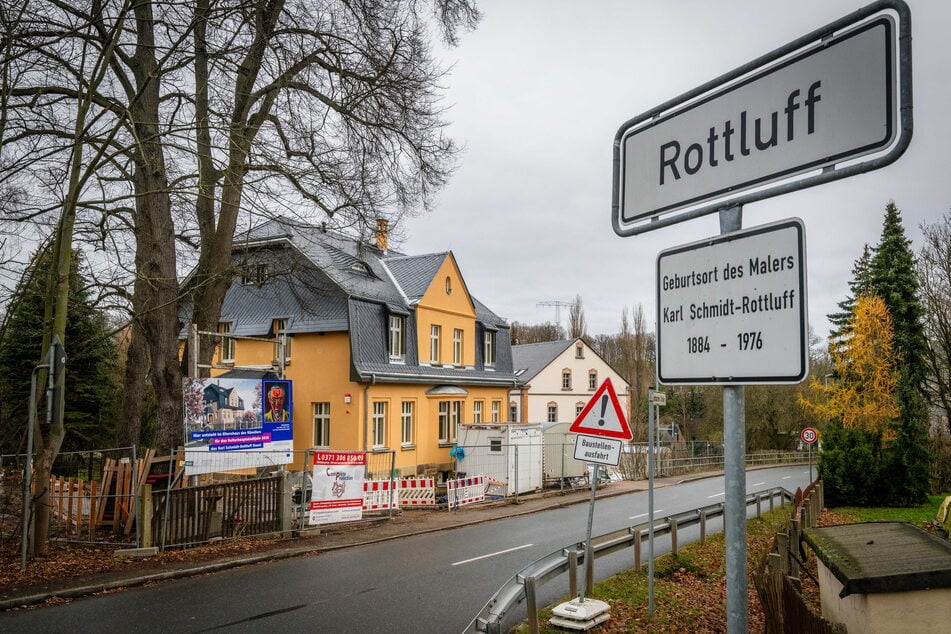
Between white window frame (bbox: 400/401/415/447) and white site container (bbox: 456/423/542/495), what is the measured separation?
2.60 m

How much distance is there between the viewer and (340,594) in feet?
34.7

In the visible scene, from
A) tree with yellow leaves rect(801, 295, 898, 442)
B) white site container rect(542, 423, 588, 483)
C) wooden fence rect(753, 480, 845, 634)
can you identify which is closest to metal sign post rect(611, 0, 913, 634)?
wooden fence rect(753, 480, 845, 634)

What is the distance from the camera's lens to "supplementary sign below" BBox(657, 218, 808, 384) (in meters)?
1.94

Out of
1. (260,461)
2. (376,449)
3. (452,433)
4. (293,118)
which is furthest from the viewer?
(452,433)

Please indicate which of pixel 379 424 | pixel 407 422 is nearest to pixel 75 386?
pixel 379 424

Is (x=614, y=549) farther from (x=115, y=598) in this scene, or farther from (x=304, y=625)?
(x=115, y=598)

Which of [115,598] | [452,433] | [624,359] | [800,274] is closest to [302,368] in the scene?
[452,433]

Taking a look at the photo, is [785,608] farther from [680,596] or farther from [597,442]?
[680,596]

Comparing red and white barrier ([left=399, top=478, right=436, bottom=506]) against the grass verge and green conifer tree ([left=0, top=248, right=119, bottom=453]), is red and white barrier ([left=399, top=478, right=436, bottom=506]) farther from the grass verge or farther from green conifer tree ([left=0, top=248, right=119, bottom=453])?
green conifer tree ([left=0, top=248, right=119, bottom=453])

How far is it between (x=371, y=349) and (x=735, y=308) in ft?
83.5

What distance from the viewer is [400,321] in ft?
95.8

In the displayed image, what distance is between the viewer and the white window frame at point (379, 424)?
27.3 metres

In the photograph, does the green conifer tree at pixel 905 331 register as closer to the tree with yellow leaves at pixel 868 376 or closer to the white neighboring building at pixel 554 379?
the tree with yellow leaves at pixel 868 376

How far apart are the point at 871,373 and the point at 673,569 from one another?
860 inches
